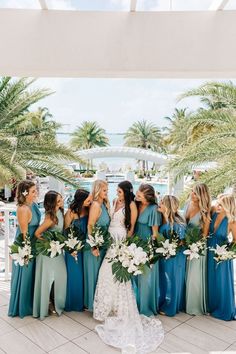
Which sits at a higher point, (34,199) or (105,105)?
(105,105)

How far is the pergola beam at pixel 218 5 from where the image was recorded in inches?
123

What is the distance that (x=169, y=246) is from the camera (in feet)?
10.6

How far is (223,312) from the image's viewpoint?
11.0ft

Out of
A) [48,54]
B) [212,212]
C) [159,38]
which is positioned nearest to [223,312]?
[212,212]

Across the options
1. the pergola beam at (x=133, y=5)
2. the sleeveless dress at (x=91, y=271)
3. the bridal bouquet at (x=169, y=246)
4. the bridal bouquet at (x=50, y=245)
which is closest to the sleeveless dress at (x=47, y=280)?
the bridal bouquet at (x=50, y=245)

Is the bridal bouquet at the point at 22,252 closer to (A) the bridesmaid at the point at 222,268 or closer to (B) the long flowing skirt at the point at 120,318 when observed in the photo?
(B) the long flowing skirt at the point at 120,318

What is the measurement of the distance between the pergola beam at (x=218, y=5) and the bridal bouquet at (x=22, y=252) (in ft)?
9.78

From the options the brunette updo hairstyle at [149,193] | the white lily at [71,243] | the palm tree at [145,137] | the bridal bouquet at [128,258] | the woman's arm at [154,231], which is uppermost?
the palm tree at [145,137]

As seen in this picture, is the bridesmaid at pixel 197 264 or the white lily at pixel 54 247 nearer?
the white lily at pixel 54 247

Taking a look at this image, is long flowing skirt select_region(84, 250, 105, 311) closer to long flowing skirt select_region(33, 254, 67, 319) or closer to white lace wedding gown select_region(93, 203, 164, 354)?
white lace wedding gown select_region(93, 203, 164, 354)

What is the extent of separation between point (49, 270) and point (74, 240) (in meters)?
0.43

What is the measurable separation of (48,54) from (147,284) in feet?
8.51

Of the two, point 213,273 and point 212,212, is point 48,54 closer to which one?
point 212,212

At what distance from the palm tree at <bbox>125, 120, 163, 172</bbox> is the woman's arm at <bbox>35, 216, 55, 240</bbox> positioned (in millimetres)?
23972
